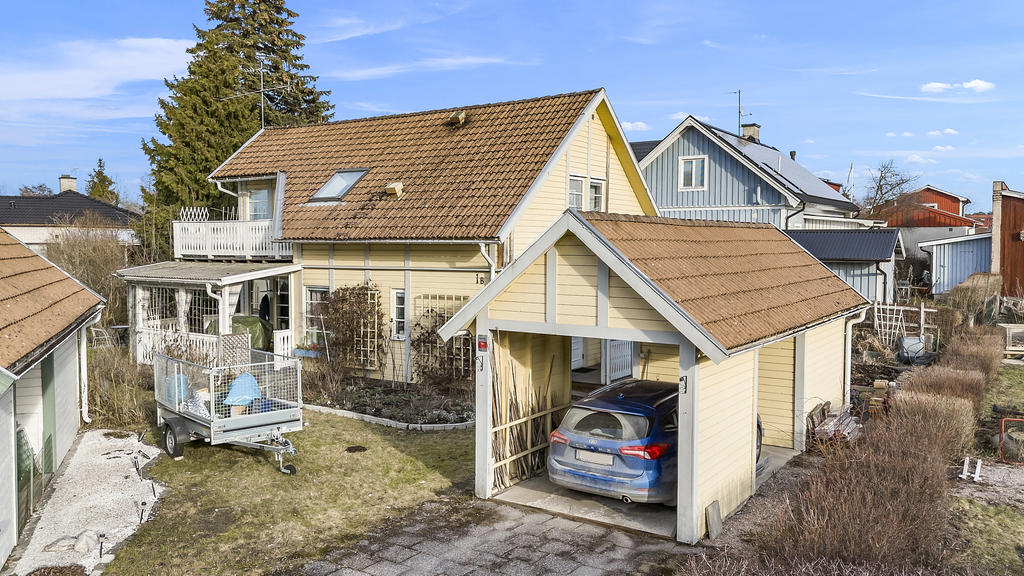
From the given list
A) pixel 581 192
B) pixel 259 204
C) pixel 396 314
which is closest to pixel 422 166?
pixel 396 314

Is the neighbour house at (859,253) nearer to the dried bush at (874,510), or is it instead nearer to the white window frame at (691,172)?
the white window frame at (691,172)

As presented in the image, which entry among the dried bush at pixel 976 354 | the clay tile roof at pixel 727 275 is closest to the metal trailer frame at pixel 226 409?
the clay tile roof at pixel 727 275

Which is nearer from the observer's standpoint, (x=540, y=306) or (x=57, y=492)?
(x=540, y=306)

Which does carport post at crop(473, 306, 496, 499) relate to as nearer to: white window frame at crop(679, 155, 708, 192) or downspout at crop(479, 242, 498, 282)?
downspout at crop(479, 242, 498, 282)

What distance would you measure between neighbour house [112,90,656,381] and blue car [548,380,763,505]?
711 cm

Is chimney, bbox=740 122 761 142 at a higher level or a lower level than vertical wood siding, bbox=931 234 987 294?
higher

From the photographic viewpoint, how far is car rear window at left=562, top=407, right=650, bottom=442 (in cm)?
909

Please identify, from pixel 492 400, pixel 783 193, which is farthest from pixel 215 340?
pixel 783 193

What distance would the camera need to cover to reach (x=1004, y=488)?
10.4 metres

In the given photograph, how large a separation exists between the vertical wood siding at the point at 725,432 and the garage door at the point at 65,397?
357 inches

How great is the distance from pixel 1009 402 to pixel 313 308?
15677 mm

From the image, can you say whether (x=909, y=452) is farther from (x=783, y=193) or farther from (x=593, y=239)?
(x=783, y=193)

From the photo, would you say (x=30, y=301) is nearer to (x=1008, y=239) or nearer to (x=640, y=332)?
(x=640, y=332)

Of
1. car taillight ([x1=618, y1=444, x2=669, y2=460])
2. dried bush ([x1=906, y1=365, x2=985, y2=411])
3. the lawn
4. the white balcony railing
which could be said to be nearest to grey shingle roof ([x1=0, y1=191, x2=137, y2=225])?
the white balcony railing
